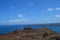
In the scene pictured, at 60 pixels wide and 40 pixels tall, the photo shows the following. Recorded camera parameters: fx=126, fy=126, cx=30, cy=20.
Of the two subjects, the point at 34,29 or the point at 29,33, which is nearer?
the point at 29,33

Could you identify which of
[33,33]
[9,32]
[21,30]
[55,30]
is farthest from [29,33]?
[55,30]

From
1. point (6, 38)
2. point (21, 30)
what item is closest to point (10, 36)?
point (6, 38)

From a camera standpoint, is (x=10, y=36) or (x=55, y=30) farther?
(x=55, y=30)

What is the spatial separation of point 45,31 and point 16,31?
5.87 ft

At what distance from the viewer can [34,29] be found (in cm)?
813

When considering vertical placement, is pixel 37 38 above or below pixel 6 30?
below

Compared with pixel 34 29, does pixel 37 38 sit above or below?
below

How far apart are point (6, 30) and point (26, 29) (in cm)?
124

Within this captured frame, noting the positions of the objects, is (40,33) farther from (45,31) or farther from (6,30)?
(6,30)

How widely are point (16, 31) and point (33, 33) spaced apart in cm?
117

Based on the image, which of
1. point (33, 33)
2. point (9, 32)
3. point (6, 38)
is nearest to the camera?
point (6, 38)

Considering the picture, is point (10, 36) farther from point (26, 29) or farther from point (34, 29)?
point (34, 29)

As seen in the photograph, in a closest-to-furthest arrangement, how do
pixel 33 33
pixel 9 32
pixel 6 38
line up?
pixel 6 38 < pixel 33 33 < pixel 9 32

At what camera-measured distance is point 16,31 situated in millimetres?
7855
